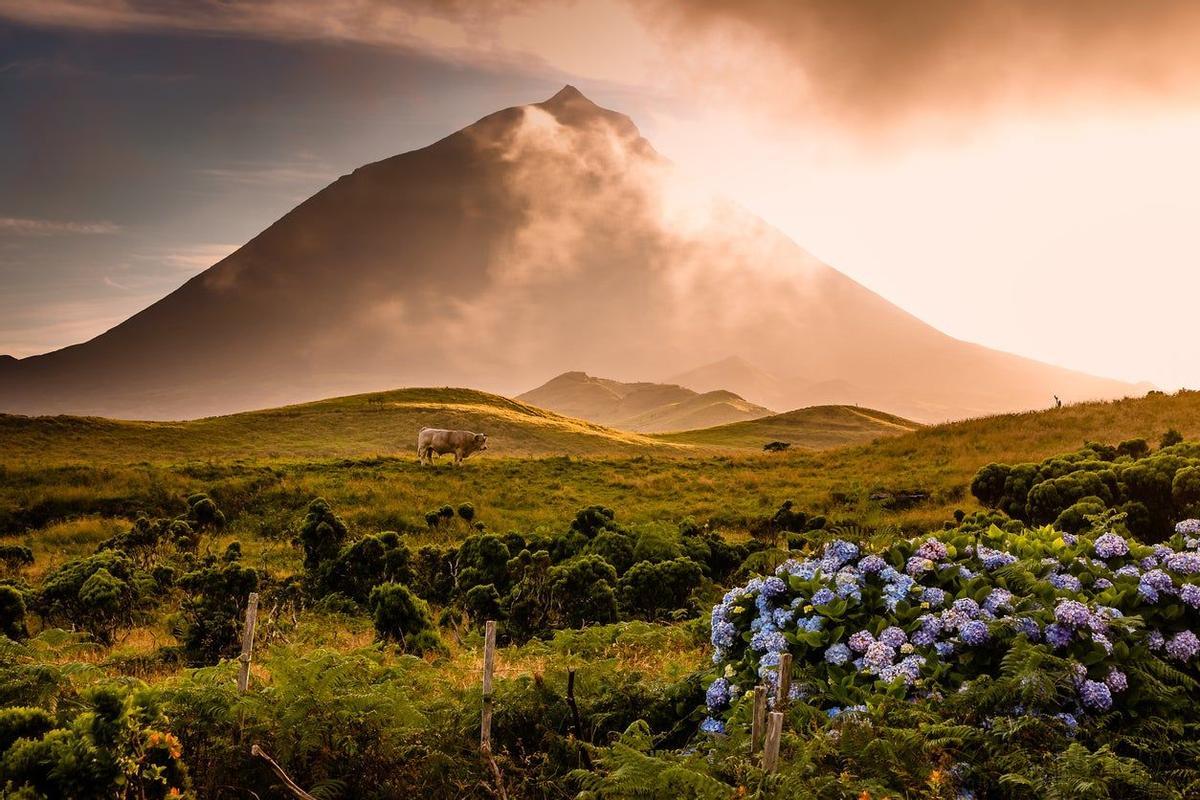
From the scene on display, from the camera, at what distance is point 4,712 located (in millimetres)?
4523

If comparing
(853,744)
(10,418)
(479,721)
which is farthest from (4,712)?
(10,418)

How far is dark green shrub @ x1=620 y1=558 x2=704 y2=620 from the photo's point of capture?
50.5ft

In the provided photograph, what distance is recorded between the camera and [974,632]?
604cm

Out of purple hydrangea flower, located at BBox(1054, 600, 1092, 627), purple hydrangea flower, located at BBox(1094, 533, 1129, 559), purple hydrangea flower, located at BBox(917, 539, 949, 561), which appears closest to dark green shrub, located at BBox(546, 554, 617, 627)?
purple hydrangea flower, located at BBox(917, 539, 949, 561)

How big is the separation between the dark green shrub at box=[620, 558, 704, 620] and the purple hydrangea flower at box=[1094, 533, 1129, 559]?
8745mm

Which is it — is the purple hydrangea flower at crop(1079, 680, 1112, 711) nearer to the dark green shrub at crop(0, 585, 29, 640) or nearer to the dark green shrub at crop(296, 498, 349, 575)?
the dark green shrub at crop(0, 585, 29, 640)

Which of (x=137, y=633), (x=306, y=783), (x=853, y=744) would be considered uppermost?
(x=853, y=744)

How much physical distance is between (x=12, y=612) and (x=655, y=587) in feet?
37.3

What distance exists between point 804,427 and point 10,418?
73.8 m

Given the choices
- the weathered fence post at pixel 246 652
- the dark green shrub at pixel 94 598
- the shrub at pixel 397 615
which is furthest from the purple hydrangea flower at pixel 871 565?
the dark green shrub at pixel 94 598

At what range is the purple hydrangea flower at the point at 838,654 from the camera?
6.44m

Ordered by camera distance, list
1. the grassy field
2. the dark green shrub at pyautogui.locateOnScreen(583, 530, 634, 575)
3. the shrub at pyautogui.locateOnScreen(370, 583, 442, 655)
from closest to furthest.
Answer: the shrub at pyautogui.locateOnScreen(370, 583, 442, 655), the dark green shrub at pyautogui.locateOnScreen(583, 530, 634, 575), the grassy field

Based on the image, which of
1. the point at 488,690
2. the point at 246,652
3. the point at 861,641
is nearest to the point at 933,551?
the point at 861,641

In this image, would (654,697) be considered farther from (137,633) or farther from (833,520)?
(833,520)
